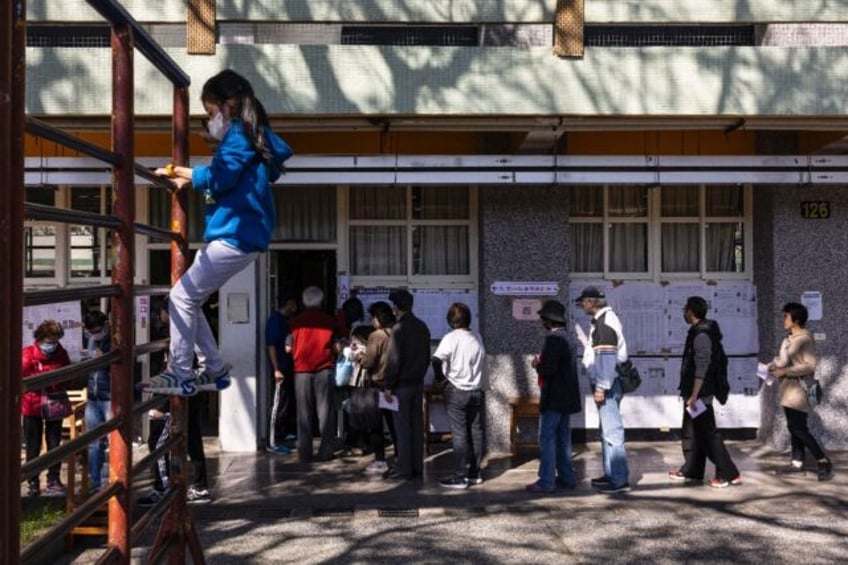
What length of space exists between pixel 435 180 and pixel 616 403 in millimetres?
2952

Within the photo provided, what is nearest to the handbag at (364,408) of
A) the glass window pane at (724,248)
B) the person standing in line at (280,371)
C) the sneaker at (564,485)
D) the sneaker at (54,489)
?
the person standing in line at (280,371)

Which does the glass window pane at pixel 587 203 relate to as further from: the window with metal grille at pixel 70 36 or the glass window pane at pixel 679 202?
the window with metal grille at pixel 70 36

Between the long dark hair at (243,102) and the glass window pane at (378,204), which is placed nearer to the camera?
the long dark hair at (243,102)

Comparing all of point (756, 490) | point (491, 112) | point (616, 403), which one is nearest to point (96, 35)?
point (491, 112)

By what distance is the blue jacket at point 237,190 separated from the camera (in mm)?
4176

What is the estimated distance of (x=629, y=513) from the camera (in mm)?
8406

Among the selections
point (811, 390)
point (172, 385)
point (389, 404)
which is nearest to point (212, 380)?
point (172, 385)

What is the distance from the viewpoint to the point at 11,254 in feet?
8.07

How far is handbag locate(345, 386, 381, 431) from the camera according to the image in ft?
34.7

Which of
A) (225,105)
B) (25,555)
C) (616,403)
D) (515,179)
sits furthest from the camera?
(515,179)

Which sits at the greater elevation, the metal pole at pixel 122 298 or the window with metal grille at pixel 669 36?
the window with metal grille at pixel 669 36

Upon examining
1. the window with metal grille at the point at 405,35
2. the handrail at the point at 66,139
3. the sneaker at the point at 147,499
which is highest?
the window with metal grille at the point at 405,35

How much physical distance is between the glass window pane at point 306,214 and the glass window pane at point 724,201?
14.5ft

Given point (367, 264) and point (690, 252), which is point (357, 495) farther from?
point (690, 252)
